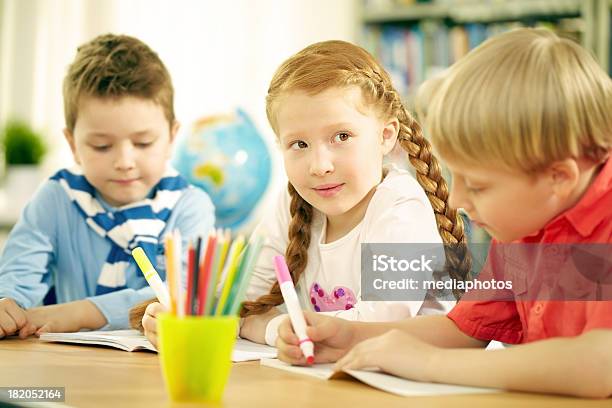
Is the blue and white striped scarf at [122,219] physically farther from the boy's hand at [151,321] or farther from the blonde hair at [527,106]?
the blonde hair at [527,106]

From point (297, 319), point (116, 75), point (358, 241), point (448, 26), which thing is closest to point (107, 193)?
point (116, 75)

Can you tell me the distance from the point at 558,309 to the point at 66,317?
83cm

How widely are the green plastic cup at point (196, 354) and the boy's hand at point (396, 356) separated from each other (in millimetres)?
179

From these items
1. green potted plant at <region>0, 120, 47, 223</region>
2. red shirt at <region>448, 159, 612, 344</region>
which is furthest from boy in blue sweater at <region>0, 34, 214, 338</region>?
green potted plant at <region>0, 120, 47, 223</region>

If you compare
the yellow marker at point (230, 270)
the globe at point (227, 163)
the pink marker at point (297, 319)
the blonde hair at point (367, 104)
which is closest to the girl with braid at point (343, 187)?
the blonde hair at point (367, 104)

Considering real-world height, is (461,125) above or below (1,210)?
above

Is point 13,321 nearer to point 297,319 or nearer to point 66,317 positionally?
point 66,317

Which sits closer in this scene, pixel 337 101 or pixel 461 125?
pixel 461 125

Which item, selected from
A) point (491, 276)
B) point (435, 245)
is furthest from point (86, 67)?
point (491, 276)

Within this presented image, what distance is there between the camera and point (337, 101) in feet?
4.73

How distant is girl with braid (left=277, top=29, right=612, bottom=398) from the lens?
936 mm

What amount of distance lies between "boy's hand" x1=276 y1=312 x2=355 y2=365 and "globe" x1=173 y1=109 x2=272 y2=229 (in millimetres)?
2001

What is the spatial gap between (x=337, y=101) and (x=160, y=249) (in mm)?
567

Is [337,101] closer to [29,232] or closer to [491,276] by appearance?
[491,276]
